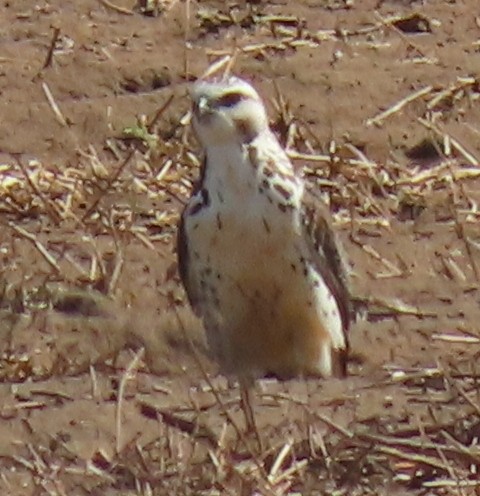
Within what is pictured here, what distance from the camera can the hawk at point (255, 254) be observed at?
8039 millimetres

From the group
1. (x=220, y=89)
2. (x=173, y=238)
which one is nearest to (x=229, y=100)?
(x=220, y=89)

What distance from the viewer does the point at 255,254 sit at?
8.03 metres

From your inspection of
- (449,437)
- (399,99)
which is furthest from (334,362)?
(399,99)

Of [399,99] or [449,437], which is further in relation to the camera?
[399,99]

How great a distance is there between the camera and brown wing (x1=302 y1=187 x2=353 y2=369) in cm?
809

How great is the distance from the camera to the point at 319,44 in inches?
449

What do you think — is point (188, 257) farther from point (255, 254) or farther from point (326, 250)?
point (326, 250)

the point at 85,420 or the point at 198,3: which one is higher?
the point at 85,420

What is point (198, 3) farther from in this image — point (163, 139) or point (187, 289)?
point (187, 289)

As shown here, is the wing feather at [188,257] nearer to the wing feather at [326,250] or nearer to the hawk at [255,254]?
the hawk at [255,254]

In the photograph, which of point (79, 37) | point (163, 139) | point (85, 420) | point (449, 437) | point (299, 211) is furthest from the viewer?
point (79, 37)

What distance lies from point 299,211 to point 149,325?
0.72 m

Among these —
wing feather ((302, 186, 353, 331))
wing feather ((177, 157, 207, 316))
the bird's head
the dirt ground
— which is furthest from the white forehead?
the dirt ground

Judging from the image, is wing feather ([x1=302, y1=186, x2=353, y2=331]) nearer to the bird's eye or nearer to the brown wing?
the brown wing
